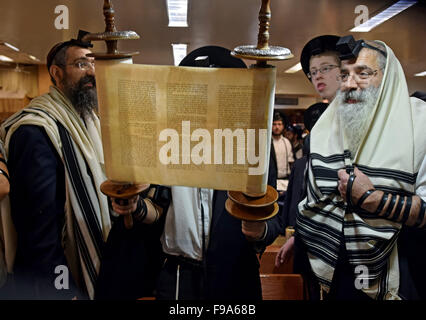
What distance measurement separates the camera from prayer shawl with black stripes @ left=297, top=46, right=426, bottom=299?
925mm

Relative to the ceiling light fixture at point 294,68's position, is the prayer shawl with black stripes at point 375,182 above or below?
below

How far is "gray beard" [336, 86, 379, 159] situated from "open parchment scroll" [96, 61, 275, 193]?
50 cm

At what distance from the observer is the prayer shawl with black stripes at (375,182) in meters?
0.93

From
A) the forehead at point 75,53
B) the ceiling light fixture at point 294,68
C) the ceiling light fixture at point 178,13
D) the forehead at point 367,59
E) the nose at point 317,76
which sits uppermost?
the ceiling light fixture at point 178,13

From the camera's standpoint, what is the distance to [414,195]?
0.91 meters

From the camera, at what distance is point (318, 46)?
121cm

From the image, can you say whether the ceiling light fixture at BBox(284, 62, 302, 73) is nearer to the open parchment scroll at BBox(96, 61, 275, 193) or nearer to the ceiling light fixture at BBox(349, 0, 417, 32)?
the ceiling light fixture at BBox(349, 0, 417, 32)

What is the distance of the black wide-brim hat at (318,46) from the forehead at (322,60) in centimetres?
2

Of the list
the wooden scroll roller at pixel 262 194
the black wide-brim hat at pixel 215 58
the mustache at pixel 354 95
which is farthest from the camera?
the mustache at pixel 354 95
